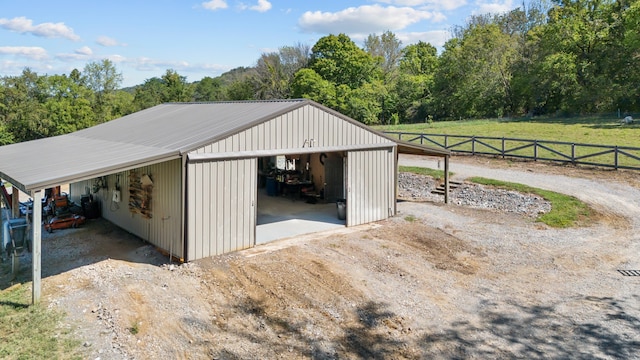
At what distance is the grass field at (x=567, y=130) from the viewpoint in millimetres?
23656

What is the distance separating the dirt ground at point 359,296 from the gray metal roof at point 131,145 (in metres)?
1.96

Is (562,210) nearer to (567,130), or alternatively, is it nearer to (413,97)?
(567,130)

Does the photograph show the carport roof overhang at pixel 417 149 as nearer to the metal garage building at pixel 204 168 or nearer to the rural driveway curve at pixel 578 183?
the metal garage building at pixel 204 168

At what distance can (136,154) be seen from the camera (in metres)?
9.22

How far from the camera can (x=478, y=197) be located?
15.5 metres

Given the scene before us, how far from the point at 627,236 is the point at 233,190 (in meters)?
9.84

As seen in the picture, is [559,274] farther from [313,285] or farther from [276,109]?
[276,109]

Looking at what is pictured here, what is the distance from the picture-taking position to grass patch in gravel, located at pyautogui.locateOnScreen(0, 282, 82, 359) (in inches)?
216

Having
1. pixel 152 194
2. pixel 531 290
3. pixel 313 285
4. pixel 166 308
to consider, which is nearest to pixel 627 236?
pixel 531 290

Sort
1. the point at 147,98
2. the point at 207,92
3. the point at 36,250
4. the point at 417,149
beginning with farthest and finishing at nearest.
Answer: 1. the point at 207,92
2. the point at 147,98
3. the point at 417,149
4. the point at 36,250

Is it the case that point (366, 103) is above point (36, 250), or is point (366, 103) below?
above

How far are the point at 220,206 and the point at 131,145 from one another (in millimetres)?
3192

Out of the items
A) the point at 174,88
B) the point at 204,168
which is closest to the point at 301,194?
the point at 204,168

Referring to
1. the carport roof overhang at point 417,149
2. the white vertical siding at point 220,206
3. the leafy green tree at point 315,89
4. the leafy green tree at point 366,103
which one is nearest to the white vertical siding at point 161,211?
the white vertical siding at point 220,206
